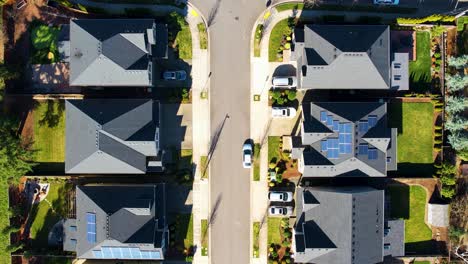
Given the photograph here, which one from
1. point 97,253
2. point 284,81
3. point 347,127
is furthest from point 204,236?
point 347,127

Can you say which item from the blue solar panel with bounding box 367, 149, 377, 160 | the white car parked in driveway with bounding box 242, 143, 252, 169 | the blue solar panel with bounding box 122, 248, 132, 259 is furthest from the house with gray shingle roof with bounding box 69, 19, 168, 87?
the blue solar panel with bounding box 367, 149, 377, 160

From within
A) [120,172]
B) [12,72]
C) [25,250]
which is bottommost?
[25,250]

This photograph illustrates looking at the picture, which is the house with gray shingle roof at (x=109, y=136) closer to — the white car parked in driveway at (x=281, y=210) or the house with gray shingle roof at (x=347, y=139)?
the white car parked in driveway at (x=281, y=210)

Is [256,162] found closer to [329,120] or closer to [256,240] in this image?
[256,240]

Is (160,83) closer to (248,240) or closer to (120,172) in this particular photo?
(120,172)

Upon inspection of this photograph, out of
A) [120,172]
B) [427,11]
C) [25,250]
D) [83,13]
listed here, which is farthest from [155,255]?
[427,11]

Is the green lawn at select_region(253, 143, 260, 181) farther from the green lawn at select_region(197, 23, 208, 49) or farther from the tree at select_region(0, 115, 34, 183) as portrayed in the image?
the tree at select_region(0, 115, 34, 183)
